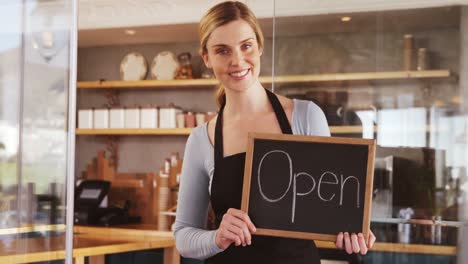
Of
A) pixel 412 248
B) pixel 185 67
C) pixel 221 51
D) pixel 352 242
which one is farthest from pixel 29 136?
pixel 185 67

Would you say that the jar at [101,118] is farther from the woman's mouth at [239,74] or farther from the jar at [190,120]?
the woman's mouth at [239,74]

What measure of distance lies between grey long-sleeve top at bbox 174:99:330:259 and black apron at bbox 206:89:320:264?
3 cm

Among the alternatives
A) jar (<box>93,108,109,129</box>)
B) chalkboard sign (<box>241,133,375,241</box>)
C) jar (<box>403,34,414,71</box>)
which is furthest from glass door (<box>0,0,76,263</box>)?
jar (<box>93,108,109,129</box>)

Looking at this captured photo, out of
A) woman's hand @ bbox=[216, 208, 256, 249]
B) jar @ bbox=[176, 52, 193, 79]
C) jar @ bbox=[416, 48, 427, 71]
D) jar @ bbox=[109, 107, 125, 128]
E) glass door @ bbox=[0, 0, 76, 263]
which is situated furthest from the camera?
jar @ bbox=[109, 107, 125, 128]

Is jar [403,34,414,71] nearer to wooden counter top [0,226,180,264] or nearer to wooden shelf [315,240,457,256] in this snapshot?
wooden shelf [315,240,457,256]

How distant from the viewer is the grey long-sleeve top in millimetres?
1576

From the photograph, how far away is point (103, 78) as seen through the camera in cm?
559

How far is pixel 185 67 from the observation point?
16.4ft

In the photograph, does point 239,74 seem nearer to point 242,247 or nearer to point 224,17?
point 224,17

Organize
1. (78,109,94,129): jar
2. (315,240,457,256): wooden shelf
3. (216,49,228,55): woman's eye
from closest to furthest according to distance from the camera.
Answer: (216,49,228,55): woman's eye → (315,240,457,256): wooden shelf → (78,109,94,129): jar

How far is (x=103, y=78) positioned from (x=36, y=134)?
354cm

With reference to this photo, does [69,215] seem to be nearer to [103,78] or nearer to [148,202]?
[148,202]

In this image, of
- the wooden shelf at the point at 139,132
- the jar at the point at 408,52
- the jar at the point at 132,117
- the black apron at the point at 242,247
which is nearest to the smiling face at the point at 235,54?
the black apron at the point at 242,247

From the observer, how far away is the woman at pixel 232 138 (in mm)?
1525
